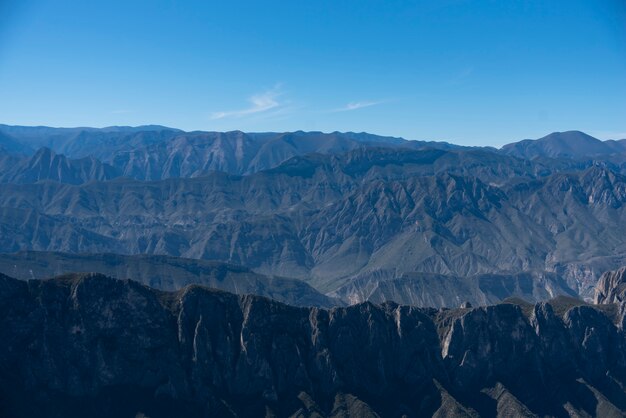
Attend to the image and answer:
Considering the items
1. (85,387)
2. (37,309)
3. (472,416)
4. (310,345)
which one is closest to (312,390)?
(310,345)

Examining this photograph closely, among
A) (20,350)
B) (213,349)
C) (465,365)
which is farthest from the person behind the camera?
(465,365)

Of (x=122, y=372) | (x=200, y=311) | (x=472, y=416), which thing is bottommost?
(x=472, y=416)

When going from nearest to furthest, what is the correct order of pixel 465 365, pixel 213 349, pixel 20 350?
pixel 20 350 < pixel 213 349 < pixel 465 365

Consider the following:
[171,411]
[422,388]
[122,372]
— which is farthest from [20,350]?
[422,388]

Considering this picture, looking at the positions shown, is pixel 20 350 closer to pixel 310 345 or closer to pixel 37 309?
pixel 37 309

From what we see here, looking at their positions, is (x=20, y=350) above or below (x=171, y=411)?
above

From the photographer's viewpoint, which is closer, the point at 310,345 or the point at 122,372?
the point at 122,372
